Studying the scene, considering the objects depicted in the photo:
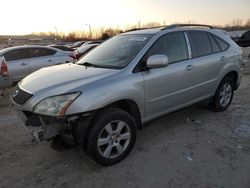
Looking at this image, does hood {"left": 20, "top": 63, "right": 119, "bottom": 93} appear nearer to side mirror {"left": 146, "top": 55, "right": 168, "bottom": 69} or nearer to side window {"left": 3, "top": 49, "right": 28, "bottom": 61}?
side mirror {"left": 146, "top": 55, "right": 168, "bottom": 69}

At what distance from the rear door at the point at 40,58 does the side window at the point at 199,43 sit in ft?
20.8

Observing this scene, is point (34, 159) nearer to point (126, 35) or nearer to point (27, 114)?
point (27, 114)

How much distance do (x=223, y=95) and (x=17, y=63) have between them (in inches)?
263

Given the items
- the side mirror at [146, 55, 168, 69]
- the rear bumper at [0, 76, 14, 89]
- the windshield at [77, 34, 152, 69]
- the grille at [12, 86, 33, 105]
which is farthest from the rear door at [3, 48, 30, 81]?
the side mirror at [146, 55, 168, 69]

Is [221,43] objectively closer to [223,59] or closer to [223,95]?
[223,59]

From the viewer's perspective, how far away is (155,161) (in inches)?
148

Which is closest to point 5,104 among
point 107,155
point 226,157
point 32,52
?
point 32,52

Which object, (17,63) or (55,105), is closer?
(55,105)

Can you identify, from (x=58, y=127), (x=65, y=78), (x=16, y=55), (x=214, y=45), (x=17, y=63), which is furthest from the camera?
(x=16, y=55)

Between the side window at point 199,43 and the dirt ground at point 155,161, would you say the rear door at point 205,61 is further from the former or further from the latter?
the dirt ground at point 155,161

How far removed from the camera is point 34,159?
12.9ft

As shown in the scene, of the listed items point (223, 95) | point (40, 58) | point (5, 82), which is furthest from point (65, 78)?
point (40, 58)

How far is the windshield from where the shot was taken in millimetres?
3996

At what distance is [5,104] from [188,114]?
177 inches
